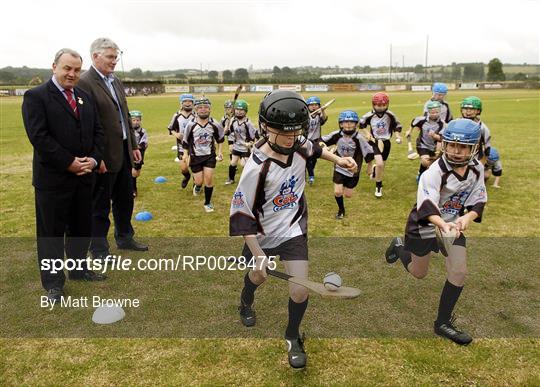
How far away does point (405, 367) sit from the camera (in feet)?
12.3

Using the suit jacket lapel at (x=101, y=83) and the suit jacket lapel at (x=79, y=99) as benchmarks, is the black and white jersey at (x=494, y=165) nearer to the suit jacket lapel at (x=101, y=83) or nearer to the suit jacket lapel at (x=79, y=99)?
the suit jacket lapel at (x=101, y=83)

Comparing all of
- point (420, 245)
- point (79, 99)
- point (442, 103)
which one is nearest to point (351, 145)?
point (442, 103)

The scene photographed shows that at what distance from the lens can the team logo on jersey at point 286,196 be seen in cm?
390

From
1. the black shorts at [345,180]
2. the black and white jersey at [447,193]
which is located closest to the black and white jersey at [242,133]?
the black shorts at [345,180]

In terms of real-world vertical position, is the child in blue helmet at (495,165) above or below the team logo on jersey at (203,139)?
below

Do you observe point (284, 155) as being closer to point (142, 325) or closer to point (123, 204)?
point (142, 325)

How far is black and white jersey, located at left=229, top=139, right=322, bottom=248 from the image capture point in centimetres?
372

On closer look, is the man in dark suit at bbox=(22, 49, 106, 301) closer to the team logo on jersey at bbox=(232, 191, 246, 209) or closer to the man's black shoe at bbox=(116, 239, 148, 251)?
the man's black shoe at bbox=(116, 239, 148, 251)

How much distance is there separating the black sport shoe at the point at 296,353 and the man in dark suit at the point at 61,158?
2.91 m

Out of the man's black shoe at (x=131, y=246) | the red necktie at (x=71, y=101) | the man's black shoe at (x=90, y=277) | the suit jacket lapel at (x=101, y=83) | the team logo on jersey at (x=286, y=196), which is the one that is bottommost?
the man's black shoe at (x=90, y=277)

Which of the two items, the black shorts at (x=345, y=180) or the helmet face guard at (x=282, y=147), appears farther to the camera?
the black shorts at (x=345, y=180)

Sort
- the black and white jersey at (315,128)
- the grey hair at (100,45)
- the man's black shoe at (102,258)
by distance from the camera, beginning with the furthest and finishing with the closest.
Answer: the black and white jersey at (315,128) → the man's black shoe at (102,258) → the grey hair at (100,45)

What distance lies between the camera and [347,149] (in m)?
8.46

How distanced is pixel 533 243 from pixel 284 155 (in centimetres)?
515
